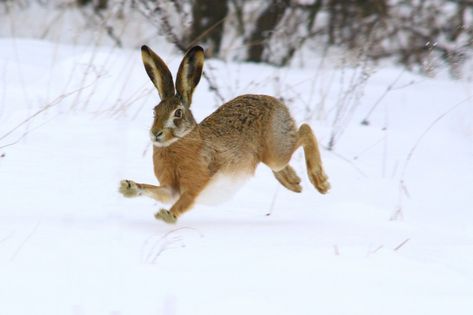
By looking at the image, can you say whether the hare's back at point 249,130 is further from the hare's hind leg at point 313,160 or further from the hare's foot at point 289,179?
the hare's foot at point 289,179

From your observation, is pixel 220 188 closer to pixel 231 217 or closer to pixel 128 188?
pixel 231 217

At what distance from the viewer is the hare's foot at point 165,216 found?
4105 mm

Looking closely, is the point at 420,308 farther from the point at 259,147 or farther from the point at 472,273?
the point at 259,147

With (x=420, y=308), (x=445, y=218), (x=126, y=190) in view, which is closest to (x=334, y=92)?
(x=445, y=218)

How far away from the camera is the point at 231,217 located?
4652mm

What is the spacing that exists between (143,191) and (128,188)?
0.08m

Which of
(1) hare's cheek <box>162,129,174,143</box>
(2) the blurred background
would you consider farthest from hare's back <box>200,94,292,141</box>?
(2) the blurred background

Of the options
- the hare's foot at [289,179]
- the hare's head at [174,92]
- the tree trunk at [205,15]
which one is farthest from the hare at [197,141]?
the tree trunk at [205,15]

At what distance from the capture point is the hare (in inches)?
168

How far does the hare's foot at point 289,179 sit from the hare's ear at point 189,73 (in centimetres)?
106

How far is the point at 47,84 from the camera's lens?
7.24 m

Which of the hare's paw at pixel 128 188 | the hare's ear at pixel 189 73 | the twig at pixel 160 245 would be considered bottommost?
the twig at pixel 160 245

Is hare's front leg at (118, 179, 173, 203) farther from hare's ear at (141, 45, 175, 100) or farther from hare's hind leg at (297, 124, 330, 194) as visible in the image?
hare's hind leg at (297, 124, 330, 194)

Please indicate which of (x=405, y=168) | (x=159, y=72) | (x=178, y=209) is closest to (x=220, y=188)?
(x=178, y=209)
